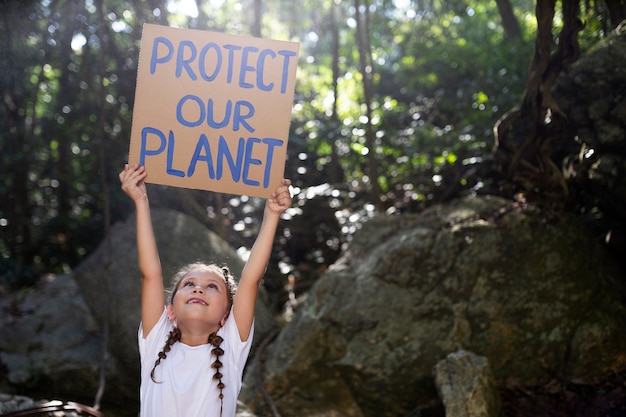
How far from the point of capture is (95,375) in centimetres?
402

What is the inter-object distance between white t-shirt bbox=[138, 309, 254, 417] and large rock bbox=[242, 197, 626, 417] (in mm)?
1510

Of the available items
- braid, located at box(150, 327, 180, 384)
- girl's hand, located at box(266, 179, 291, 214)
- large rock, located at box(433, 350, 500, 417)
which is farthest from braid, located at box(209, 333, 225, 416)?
large rock, located at box(433, 350, 500, 417)

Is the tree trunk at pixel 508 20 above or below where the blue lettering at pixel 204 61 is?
above

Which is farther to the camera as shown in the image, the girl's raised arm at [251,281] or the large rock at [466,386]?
the large rock at [466,386]

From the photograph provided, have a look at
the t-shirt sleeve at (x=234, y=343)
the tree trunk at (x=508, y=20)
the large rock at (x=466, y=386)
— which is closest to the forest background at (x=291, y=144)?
the tree trunk at (x=508, y=20)

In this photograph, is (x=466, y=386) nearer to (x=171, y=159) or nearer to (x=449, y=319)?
(x=449, y=319)

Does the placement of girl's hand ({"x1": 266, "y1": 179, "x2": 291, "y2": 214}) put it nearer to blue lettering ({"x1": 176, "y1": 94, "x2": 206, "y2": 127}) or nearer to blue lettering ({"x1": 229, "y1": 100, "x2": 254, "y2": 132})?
blue lettering ({"x1": 229, "y1": 100, "x2": 254, "y2": 132})

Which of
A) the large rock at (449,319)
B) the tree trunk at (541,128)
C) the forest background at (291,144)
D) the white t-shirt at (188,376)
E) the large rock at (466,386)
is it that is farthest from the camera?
the forest background at (291,144)

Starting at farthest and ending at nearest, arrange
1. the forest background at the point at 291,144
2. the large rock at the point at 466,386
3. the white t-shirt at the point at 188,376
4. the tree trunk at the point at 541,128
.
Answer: the forest background at the point at 291,144 → the tree trunk at the point at 541,128 → the large rock at the point at 466,386 → the white t-shirt at the point at 188,376

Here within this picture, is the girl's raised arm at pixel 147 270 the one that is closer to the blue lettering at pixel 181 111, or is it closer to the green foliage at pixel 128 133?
the blue lettering at pixel 181 111

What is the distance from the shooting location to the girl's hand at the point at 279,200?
211 centimetres

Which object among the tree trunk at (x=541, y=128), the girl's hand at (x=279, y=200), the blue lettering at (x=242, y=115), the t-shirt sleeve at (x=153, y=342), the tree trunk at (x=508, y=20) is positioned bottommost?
the t-shirt sleeve at (x=153, y=342)

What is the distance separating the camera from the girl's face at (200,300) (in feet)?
6.41

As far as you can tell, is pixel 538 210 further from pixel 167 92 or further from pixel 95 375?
pixel 95 375
